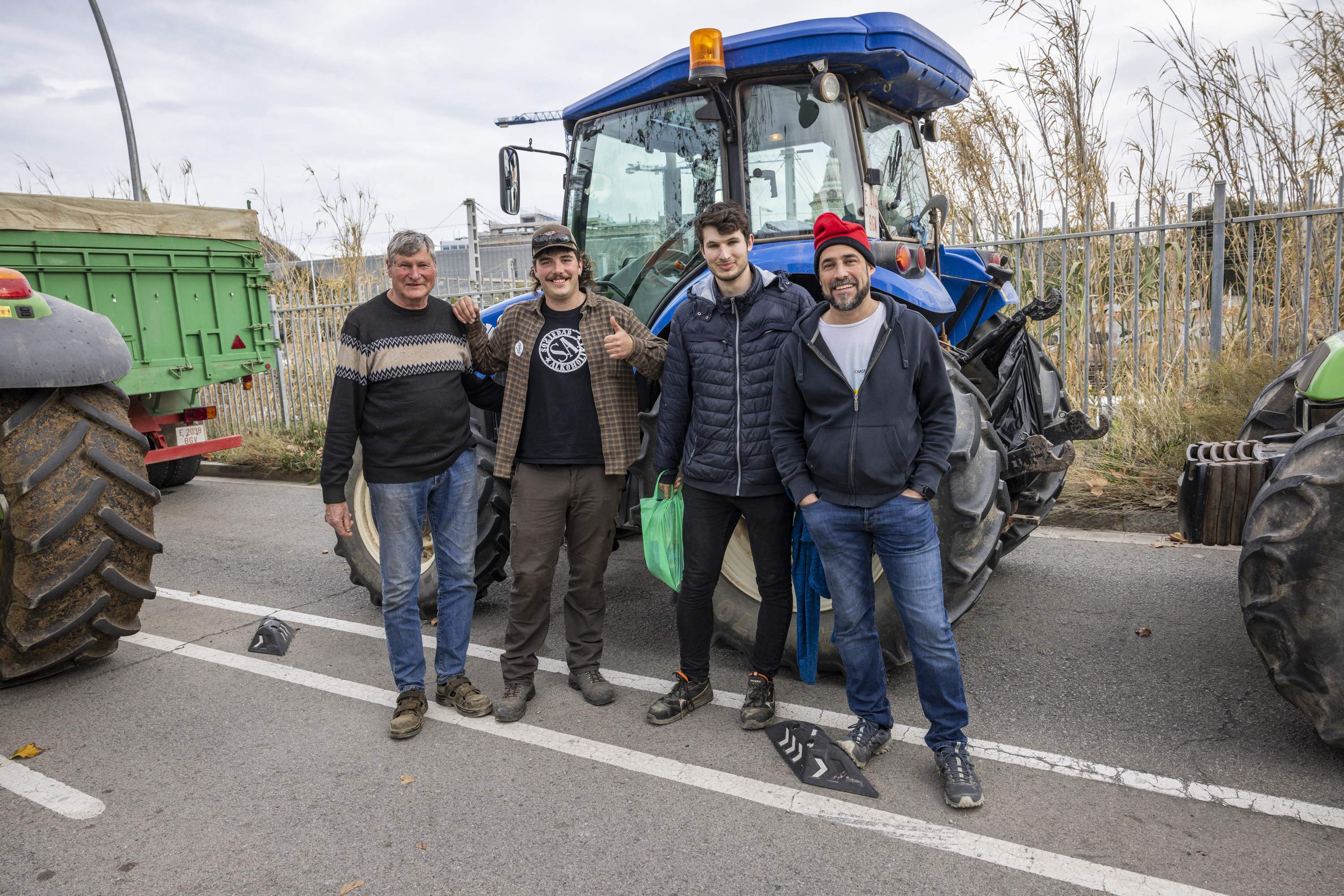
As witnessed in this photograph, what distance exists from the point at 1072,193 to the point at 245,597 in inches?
280

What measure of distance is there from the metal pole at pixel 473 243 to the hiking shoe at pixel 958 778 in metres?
8.68

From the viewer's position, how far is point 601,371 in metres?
3.50

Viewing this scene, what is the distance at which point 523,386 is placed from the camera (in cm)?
353

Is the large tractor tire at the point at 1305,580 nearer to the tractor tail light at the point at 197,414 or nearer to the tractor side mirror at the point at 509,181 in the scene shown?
the tractor side mirror at the point at 509,181

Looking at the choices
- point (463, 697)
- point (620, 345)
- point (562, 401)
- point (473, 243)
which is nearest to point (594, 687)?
point (463, 697)

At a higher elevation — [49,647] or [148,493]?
[148,493]

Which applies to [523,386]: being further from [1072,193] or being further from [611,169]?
[1072,193]

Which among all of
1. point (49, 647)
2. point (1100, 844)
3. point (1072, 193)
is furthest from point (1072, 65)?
point (49, 647)

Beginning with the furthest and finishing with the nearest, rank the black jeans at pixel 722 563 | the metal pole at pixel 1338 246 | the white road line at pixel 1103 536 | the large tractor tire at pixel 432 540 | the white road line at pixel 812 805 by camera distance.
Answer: the metal pole at pixel 1338 246 < the white road line at pixel 1103 536 < the large tractor tire at pixel 432 540 < the black jeans at pixel 722 563 < the white road line at pixel 812 805

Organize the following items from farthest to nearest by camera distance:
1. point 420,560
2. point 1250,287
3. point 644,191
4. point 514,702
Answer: point 1250,287 → point 644,191 → point 420,560 → point 514,702

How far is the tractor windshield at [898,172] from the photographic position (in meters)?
4.22

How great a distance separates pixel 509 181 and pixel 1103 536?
4.12 m

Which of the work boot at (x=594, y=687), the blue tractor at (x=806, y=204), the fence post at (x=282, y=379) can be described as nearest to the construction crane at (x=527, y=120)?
the blue tractor at (x=806, y=204)

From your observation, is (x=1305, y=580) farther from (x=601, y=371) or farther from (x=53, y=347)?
(x=53, y=347)
